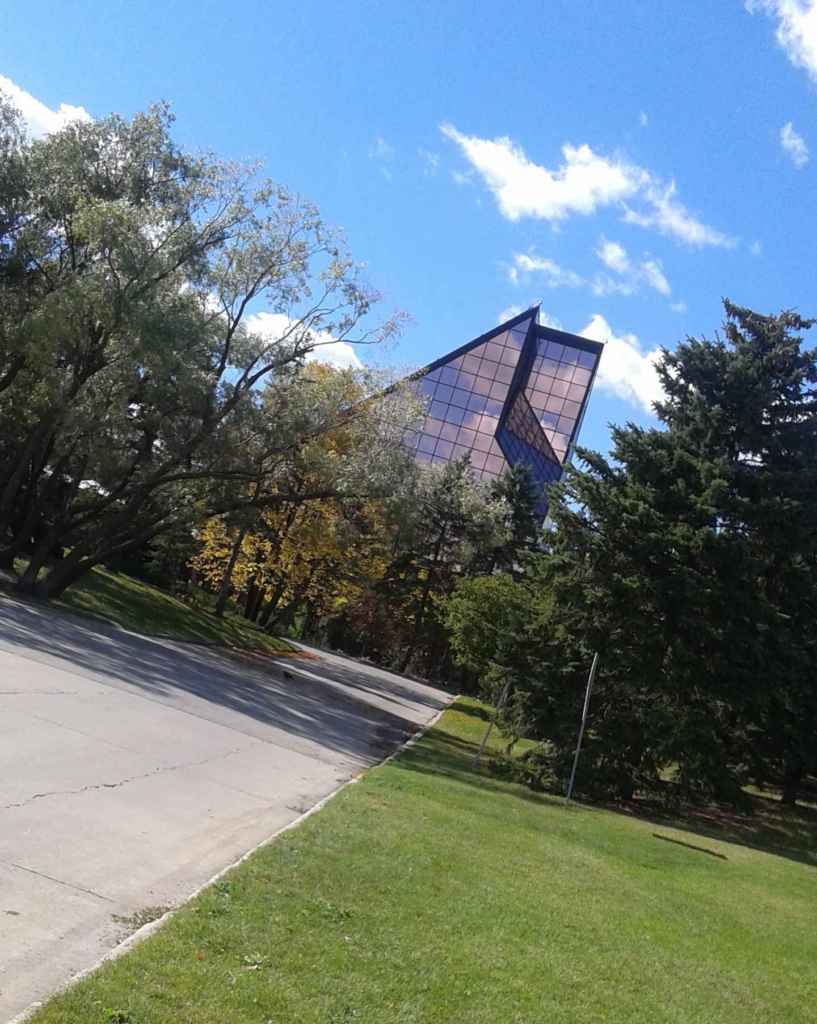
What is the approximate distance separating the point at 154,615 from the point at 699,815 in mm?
18564

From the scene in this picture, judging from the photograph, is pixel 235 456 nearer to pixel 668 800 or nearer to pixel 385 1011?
pixel 668 800

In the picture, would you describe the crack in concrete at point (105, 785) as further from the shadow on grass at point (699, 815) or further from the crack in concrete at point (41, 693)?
the shadow on grass at point (699, 815)

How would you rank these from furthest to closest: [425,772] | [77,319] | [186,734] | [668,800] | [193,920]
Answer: [77,319] → [668,800] → [425,772] → [186,734] → [193,920]

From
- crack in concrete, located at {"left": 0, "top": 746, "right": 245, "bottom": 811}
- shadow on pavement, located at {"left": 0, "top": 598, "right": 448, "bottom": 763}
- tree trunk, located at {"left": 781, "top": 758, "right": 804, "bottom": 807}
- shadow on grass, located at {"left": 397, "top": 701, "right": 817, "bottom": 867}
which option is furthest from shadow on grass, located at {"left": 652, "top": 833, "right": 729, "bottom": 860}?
tree trunk, located at {"left": 781, "top": 758, "right": 804, "bottom": 807}

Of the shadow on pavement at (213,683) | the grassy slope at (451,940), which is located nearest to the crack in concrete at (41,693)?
the shadow on pavement at (213,683)

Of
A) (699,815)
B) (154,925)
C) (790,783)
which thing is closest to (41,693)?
(154,925)

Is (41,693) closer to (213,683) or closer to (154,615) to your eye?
(213,683)

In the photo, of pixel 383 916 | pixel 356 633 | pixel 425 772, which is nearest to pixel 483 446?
pixel 356 633

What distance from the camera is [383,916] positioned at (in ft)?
20.3

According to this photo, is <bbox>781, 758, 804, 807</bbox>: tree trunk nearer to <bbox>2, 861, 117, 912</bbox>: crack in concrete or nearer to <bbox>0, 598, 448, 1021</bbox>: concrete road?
<bbox>0, 598, 448, 1021</bbox>: concrete road

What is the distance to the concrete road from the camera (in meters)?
5.10

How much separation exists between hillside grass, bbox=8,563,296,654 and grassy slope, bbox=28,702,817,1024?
17.7m

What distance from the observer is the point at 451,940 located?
6027mm

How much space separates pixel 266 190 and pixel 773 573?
16.7 metres
